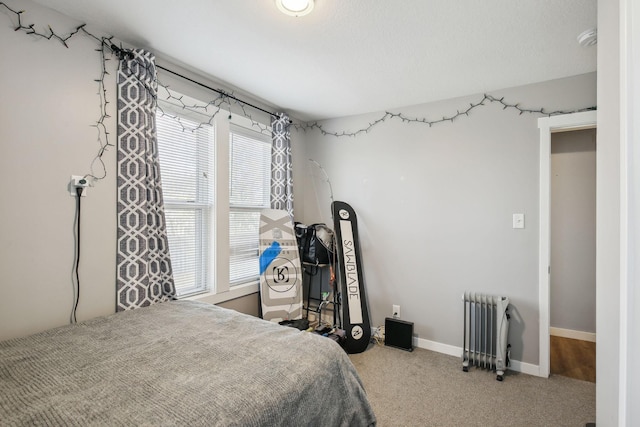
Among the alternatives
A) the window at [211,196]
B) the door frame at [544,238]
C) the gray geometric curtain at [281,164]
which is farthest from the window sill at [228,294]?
the door frame at [544,238]

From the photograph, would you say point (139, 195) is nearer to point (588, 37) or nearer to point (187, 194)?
point (187, 194)

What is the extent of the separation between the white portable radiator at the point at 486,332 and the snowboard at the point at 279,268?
5.34 feet

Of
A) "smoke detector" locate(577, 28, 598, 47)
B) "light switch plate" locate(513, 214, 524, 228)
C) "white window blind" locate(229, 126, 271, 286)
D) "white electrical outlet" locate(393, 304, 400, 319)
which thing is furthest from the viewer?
"white electrical outlet" locate(393, 304, 400, 319)

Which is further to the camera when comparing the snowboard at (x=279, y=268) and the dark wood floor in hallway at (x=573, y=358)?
the snowboard at (x=279, y=268)

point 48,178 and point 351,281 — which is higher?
point 48,178

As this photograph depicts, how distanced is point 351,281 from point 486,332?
1.27 m

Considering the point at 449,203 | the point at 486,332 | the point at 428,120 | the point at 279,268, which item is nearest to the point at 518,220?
the point at 449,203

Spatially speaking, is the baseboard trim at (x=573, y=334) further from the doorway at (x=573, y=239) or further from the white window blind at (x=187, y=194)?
the white window blind at (x=187, y=194)

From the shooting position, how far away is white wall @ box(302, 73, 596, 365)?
8.44 feet

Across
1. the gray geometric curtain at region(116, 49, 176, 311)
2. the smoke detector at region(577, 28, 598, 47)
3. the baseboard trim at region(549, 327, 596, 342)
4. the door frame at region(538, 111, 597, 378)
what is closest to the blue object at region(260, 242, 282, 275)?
the gray geometric curtain at region(116, 49, 176, 311)

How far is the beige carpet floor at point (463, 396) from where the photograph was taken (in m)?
1.97

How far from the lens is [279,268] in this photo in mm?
3137

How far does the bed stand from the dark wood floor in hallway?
2148mm

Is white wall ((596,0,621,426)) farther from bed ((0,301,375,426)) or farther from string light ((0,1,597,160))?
string light ((0,1,597,160))
